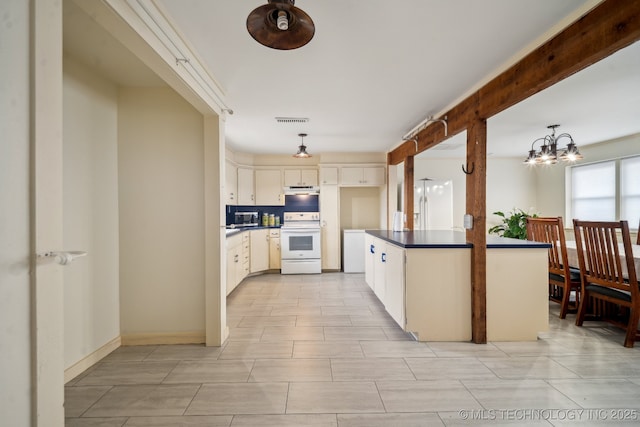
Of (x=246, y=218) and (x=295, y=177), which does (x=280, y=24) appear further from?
(x=246, y=218)

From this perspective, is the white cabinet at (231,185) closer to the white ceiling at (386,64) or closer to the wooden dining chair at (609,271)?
the white ceiling at (386,64)

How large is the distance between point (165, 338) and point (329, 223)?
337 centimetres

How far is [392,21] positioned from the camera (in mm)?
1643

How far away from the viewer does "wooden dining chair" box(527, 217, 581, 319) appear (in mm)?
2973

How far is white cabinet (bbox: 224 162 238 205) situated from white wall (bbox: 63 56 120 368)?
238cm

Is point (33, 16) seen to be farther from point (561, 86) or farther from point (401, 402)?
point (561, 86)

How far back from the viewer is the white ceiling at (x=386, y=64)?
61.6 inches

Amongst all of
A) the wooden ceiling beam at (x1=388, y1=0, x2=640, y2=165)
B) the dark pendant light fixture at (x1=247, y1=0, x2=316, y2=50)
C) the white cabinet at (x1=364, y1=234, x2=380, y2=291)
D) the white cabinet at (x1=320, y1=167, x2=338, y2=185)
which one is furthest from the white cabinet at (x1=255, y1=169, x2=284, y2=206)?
the dark pendant light fixture at (x1=247, y1=0, x2=316, y2=50)

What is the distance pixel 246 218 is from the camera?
5.61 meters

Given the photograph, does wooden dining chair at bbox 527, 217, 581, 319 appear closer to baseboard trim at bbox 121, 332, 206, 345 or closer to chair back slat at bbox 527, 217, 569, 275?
chair back slat at bbox 527, 217, 569, 275

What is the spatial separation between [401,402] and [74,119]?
2.94 metres

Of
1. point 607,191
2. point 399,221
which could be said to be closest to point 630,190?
point 607,191

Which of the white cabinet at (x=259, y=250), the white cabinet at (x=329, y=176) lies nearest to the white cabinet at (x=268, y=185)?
the white cabinet at (x=259, y=250)

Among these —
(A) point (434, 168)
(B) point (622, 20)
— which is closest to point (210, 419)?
(B) point (622, 20)
